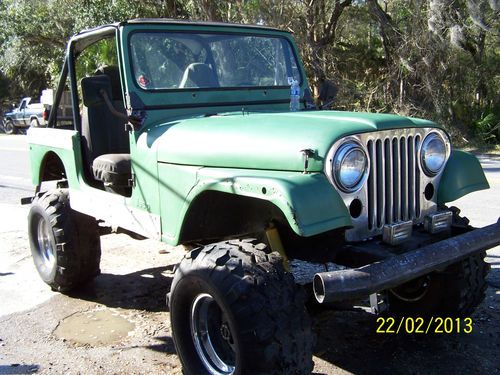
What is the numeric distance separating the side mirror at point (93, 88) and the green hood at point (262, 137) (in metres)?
0.61

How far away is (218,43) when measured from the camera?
14.4 feet

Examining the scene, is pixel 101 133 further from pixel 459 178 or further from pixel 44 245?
pixel 459 178

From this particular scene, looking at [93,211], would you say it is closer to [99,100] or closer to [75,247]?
[75,247]

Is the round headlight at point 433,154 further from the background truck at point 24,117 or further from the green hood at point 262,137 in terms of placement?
the background truck at point 24,117

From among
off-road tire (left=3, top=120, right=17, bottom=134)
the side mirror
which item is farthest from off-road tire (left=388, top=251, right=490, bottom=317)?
off-road tire (left=3, top=120, right=17, bottom=134)

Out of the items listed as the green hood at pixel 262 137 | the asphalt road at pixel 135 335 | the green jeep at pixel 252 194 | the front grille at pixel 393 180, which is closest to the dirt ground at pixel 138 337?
the asphalt road at pixel 135 335

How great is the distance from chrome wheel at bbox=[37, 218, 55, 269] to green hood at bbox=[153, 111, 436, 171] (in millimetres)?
2079

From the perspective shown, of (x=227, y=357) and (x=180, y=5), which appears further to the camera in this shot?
(x=180, y=5)

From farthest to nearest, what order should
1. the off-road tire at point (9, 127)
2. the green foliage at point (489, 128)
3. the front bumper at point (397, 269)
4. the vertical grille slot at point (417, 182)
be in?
the off-road tire at point (9, 127), the green foliage at point (489, 128), the vertical grille slot at point (417, 182), the front bumper at point (397, 269)

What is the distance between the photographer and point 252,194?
2855mm

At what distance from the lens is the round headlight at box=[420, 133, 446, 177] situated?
11.0ft

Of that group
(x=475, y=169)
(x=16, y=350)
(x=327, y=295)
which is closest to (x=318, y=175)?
(x=327, y=295)

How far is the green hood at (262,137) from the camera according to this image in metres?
2.93

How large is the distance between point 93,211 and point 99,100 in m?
0.89
